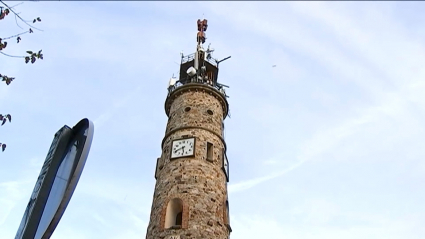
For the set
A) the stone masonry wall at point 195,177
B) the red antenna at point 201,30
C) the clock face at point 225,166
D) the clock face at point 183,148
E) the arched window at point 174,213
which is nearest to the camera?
the stone masonry wall at point 195,177

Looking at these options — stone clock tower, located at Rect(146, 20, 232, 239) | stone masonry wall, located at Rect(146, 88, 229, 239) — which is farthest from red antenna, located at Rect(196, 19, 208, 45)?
stone masonry wall, located at Rect(146, 88, 229, 239)

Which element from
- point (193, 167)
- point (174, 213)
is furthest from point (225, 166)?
point (174, 213)

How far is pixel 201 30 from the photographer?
27.2 metres

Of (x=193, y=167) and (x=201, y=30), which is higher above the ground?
(x=201, y=30)

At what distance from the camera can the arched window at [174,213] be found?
634 inches

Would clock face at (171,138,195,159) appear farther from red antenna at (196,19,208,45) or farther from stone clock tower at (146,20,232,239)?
red antenna at (196,19,208,45)

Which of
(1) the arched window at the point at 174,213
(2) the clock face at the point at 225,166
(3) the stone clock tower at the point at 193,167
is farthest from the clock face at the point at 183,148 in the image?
(1) the arched window at the point at 174,213

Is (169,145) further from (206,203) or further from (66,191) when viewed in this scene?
(66,191)

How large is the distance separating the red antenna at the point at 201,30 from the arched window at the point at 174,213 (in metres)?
12.4

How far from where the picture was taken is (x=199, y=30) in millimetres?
27234

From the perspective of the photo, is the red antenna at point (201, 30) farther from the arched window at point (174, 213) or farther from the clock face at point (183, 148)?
the arched window at point (174, 213)

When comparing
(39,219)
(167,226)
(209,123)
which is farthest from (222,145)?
(39,219)

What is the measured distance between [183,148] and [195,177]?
1753 mm

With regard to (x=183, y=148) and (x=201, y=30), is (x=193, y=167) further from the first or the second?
(x=201, y=30)
